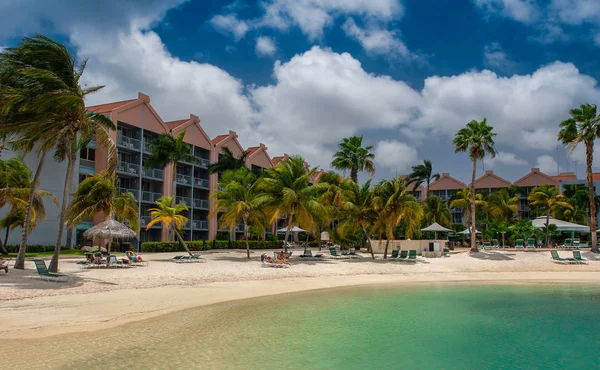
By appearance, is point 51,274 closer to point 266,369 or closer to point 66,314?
point 66,314

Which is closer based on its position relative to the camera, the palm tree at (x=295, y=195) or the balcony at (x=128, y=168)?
the palm tree at (x=295, y=195)

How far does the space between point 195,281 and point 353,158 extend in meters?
26.7

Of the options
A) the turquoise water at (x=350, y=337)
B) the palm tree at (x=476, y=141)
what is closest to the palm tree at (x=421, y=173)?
the palm tree at (x=476, y=141)

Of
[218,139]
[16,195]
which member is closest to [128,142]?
[16,195]

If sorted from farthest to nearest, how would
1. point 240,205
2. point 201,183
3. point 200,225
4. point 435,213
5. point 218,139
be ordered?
point 218,139 < point 435,213 < point 201,183 < point 200,225 < point 240,205

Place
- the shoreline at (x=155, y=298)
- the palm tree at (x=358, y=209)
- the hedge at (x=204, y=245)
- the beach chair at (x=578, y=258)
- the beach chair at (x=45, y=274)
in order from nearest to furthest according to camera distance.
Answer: the shoreline at (x=155, y=298)
the beach chair at (x=45, y=274)
the beach chair at (x=578, y=258)
the palm tree at (x=358, y=209)
the hedge at (x=204, y=245)

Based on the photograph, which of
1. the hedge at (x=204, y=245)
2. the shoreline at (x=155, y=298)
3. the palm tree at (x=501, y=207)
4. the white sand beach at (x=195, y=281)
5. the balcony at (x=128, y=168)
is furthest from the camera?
the palm tree at (x=501, y=207)

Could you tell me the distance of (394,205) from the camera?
3064 cm

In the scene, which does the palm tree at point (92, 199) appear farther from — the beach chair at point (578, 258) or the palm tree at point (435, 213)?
the palm tree at point (435, 213)

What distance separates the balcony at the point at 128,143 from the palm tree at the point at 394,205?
2152cm

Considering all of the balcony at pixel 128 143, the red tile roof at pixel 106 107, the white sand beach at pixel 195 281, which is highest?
the red tile roof at pixel 106 107

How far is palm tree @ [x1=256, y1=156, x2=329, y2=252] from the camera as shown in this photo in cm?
2873

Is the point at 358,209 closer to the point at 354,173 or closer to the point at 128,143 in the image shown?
the point at 354,173

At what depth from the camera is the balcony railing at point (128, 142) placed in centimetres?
3784
